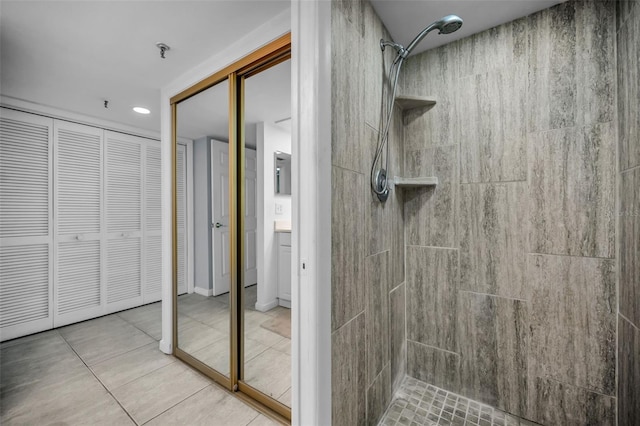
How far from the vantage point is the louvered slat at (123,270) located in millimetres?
2922

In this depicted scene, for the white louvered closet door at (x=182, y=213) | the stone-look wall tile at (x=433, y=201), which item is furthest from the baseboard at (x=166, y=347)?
the stone-look wall tile at (x=433, y=201)

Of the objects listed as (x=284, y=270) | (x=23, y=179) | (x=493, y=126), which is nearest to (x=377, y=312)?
(x=493, y=126)

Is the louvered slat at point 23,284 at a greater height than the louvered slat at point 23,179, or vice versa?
the louvered slat at point 23,179

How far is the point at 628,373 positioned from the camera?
42.5 inches

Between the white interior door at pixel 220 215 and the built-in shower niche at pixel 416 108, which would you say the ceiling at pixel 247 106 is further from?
the built-in shower niche at pixel 416 108

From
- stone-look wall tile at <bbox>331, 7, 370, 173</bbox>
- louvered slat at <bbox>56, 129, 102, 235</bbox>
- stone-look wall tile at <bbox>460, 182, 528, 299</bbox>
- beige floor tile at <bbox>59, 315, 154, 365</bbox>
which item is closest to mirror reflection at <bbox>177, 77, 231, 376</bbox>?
beige floor tile at <bbox>59, 315, 154, 365</bbox>

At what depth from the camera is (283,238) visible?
2.61m

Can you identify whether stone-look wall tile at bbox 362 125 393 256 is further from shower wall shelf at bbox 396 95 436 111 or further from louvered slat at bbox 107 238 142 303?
louvered slat at bbox 107 238 142 303

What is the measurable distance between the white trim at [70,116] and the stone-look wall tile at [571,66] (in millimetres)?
3772

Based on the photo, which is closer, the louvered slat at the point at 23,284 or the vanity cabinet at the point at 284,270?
the louvered slat at the point at 23,284

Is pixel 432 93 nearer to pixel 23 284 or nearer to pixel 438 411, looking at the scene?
pixel 438 411

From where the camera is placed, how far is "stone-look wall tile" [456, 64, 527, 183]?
4.53 ft

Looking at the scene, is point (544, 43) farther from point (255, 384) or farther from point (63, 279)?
point (63, 279)

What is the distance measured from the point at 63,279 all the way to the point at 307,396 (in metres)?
3.08
